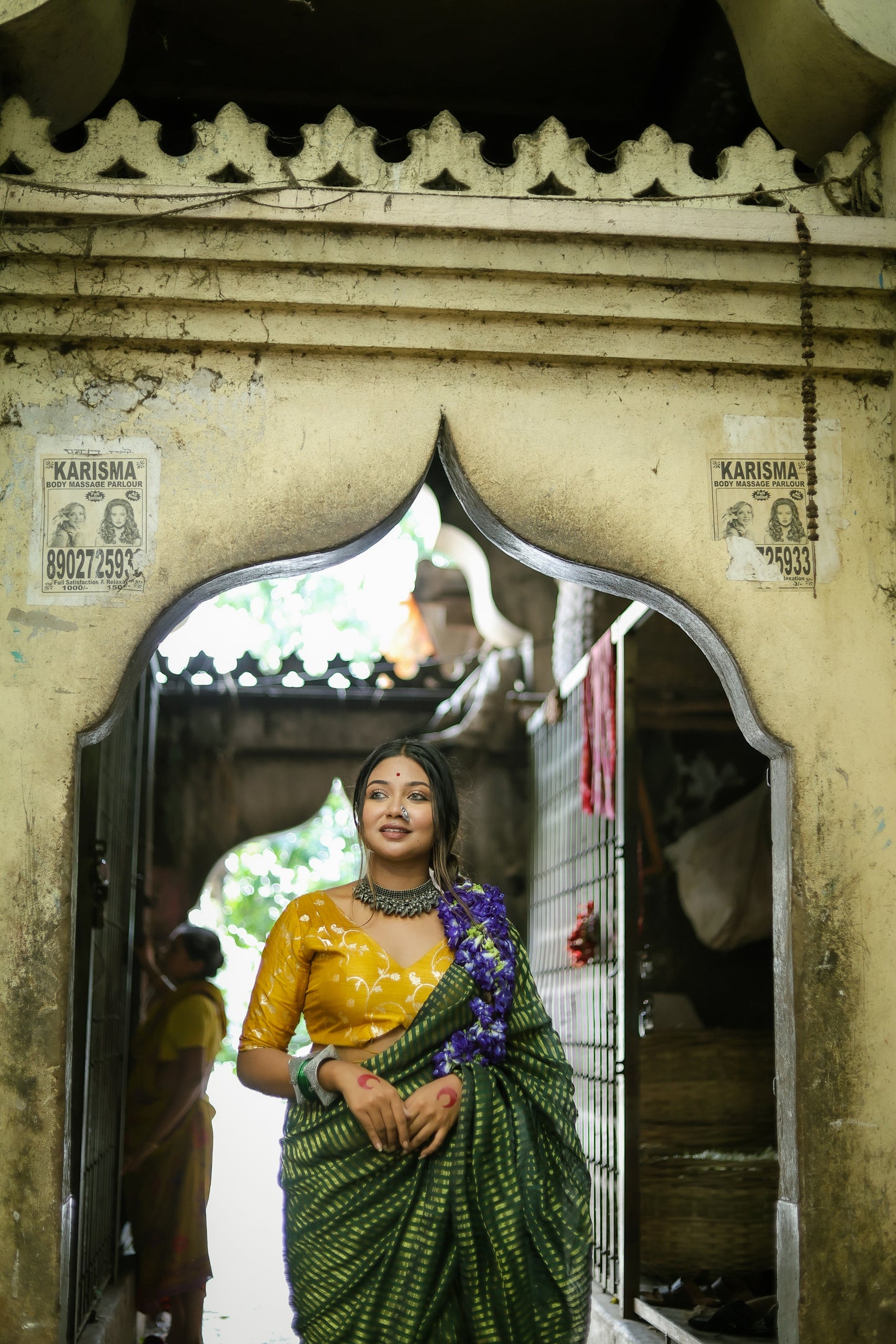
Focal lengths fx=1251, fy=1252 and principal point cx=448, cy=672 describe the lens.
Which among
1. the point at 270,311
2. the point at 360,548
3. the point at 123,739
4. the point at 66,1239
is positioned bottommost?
the point at 66,1239

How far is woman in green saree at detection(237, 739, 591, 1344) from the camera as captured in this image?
283 centimetres

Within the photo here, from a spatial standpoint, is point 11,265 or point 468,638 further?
point 468,638

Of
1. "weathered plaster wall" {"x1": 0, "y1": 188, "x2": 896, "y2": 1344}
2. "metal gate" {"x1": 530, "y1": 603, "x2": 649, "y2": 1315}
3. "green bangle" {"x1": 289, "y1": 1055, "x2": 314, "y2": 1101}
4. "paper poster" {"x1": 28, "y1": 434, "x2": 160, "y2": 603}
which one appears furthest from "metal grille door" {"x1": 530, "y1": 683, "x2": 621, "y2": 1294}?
"paper poster" {"x1": 28, "y1": 434, "x2": 160, "y2": 603}

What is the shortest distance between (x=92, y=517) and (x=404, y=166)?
126 cm

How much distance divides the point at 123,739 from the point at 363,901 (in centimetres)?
230

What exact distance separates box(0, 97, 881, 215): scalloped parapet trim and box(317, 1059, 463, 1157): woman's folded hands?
2.23 meters

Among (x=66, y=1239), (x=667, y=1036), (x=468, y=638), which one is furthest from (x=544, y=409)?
(x=468, y=638)

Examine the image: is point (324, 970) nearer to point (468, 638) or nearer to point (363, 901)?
point (363, 901)

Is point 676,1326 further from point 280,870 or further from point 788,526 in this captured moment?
point 280,870

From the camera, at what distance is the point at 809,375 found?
11.2 ft

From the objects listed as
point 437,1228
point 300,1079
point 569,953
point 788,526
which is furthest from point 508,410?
point 569,953

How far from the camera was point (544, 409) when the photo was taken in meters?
3.41

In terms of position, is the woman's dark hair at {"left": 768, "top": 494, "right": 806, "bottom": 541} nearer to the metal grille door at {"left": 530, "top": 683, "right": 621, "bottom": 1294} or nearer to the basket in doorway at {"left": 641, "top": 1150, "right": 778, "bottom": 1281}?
the metal grille door at {"left": 530, "top": 683, "right": 621, "bottom": 1294}

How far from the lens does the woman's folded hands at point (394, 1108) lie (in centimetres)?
280
